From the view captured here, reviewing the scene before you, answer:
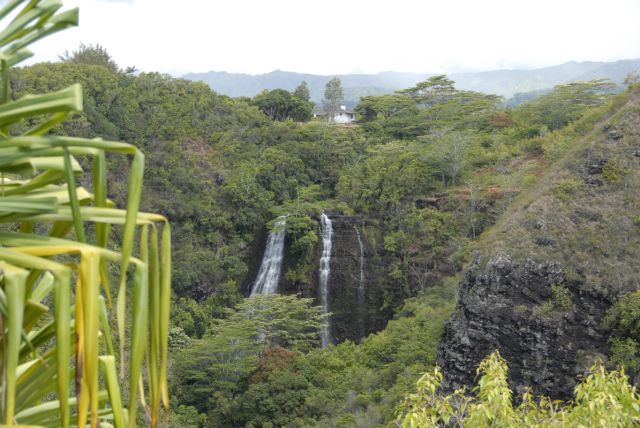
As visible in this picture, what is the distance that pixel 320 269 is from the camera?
17.9m

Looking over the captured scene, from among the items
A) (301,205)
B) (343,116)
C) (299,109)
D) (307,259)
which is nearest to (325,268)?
(307,259)

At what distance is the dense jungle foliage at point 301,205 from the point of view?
37.9ft

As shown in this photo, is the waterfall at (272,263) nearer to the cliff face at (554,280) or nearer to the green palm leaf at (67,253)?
the cliff face at (554,280)

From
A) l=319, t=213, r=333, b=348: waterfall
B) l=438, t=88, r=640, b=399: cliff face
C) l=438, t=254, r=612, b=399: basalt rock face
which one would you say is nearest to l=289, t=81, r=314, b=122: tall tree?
l=319, t=213, r=333, b=348: waterfall

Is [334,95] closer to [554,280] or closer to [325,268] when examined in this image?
[325,268]

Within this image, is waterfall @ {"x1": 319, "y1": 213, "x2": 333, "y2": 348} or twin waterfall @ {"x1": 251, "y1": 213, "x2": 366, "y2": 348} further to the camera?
twin waterfall @ {"x1": 251, "y1": 213, "x2": 366, "y2": 348}

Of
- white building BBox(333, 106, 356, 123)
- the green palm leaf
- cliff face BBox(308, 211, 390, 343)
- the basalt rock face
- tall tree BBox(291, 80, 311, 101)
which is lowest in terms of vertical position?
cliff face BBox(308, 211, 390, 343)

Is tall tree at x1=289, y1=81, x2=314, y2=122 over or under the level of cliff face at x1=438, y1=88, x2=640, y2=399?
over

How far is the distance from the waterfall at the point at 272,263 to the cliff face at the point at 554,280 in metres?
8.61

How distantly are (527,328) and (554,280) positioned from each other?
0.94m

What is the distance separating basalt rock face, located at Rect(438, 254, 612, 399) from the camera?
8.84m

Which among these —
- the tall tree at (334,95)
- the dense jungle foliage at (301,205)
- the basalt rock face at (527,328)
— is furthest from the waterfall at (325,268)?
the tall tree at (334,95)

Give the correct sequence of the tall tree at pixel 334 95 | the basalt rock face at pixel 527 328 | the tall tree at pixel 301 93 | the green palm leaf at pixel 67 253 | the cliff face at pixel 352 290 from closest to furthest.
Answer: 1. the green palm leaf at pixel 67 253
2. the basalt rock face at pixel 527 328
3. the cliff face at pixel 352 290
4. the tall tree at pixel 301 93
5. the tall tree at pixel 334 95

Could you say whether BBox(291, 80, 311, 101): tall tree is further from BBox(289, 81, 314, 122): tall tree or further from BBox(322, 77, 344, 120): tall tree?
BBox(322, 77, 344, 120): tall tree
